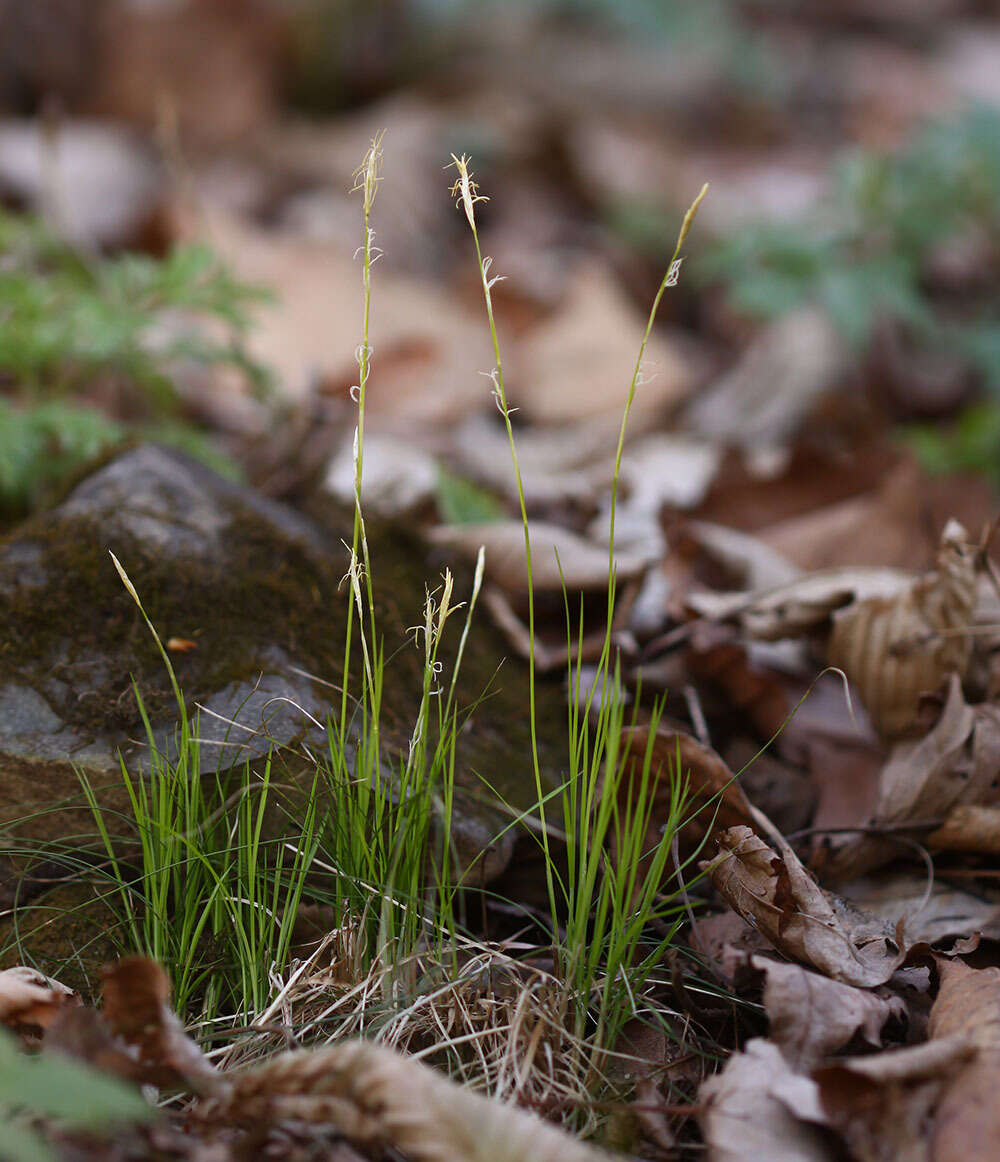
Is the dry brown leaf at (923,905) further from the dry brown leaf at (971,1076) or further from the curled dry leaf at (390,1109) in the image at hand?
the curled dry leaf at (390,1109)

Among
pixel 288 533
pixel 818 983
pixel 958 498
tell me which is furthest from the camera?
pixel 958 498

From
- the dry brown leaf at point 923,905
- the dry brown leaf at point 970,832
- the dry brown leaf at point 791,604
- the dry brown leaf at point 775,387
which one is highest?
the dry brown leaf at point 791,604

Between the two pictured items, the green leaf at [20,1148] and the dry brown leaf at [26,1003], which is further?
the dry brown leaf at [26,1003]

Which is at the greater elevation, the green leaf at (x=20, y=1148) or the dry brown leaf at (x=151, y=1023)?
the green leaf at (x=20, y=1148)

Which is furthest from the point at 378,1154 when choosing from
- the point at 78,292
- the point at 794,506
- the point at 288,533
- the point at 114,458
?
the point at 794,506

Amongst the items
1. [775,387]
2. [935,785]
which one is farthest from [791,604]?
[775,387]

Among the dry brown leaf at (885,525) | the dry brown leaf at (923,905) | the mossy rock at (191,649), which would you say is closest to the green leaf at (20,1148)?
the mossy rock at (191,649)

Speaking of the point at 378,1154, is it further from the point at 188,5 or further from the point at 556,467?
the point at 188,5

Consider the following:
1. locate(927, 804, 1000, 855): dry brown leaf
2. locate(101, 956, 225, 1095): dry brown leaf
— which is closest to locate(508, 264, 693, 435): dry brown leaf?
locate(927, 804, 1000, 855): dry brown leaf
